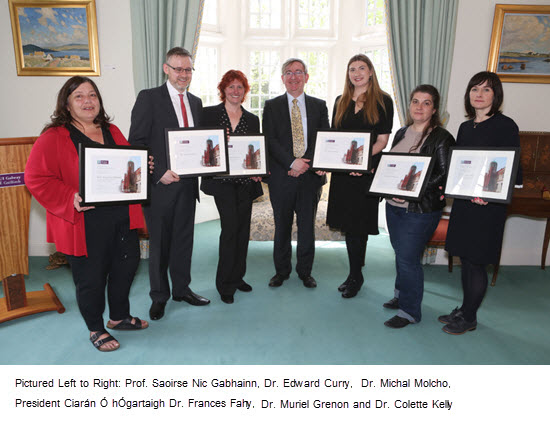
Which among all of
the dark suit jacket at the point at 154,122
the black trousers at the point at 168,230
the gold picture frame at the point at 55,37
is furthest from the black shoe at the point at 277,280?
the gold picture frame at the point at 55,37

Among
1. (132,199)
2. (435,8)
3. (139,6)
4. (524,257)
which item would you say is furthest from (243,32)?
(524,257)

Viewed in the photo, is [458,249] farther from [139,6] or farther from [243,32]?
[243,32]

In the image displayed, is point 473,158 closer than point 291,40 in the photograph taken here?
Yes

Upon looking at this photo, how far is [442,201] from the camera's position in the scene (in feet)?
8.39

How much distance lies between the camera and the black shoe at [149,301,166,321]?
2.88m

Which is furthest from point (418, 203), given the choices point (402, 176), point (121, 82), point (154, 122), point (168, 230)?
point (121, 82)

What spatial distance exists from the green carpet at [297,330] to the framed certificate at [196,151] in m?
1.13

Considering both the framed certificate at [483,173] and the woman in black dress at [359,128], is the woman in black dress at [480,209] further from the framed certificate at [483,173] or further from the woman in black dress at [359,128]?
the woman in black dress at [359,128]

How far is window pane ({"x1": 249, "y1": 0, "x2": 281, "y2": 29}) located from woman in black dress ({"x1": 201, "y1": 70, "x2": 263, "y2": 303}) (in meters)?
3.17

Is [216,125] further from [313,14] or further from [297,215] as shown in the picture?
[313,14]

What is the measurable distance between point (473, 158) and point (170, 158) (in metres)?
1.94

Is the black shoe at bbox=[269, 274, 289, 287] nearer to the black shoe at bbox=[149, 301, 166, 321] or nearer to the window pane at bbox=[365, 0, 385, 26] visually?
the black shoe at bbox=[149, 301, 166, 321]

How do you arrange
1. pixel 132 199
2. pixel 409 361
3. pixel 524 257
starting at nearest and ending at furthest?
1. pixel 132 199
2. pixel 409 361
3. pixel 524 257

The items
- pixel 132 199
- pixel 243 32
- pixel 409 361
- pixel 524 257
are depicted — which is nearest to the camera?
pixel 132 199
